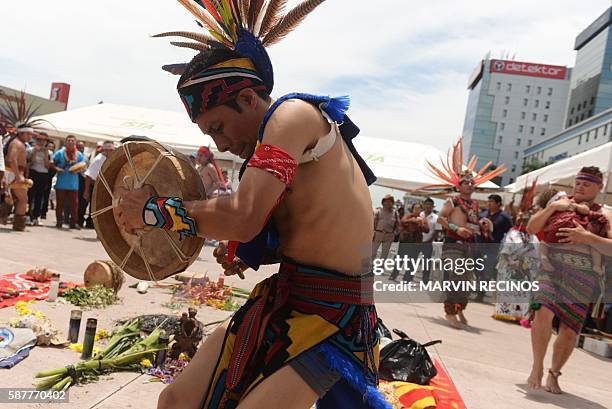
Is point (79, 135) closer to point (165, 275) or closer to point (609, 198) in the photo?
point (609, 198)

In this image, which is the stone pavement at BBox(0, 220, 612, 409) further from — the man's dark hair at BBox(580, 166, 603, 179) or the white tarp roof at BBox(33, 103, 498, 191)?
the white tarp roof at BBox(33, 103, 498, 191)

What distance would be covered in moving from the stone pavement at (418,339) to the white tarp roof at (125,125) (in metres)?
5.80

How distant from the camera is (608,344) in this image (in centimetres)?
682

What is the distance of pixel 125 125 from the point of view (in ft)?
52.3

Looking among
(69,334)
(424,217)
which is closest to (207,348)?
(69,334)

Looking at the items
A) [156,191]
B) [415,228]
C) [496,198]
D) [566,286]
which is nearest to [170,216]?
[156,191]

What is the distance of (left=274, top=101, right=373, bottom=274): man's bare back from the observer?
69.3 inches

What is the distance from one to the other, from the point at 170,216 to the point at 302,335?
0.60m

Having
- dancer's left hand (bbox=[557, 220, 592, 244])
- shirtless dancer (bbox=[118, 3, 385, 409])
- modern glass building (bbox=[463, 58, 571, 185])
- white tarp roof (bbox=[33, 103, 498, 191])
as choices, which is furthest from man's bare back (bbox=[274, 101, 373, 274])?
modern glass building (bbox=[463, 58, 571, 185])

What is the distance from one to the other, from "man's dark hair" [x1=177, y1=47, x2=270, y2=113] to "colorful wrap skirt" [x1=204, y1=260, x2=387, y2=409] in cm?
61

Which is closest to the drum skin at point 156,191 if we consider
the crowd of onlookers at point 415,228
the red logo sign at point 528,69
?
the crowd of onlookers at point 415,228

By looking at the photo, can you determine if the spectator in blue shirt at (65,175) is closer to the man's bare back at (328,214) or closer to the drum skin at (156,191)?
the drum skin at (156,191)

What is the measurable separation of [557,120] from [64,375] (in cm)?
11842

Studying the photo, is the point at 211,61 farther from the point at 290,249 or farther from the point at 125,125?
the point at 125,125
